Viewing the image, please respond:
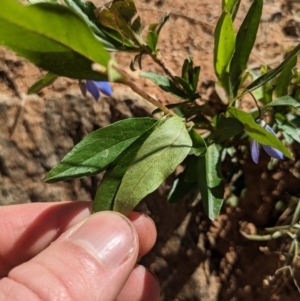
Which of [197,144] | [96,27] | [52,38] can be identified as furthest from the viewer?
[96,27]

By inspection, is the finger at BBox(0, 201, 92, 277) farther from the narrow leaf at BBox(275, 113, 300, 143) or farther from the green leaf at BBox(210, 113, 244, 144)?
the narrow leaf at BBox(275, 113, 300, 143)

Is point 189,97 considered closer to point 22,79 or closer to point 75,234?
point 75,234

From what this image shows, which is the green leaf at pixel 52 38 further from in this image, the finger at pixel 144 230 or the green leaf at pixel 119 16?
the finger at pixel 144 230

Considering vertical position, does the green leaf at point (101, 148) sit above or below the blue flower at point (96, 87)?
below

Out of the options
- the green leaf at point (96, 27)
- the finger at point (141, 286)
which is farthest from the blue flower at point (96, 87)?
the finger at point (141, 286)

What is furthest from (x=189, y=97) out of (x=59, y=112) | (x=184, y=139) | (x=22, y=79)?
(x=22, y=79)

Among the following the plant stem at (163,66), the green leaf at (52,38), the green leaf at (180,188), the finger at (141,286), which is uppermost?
the green leaf at (52,38)

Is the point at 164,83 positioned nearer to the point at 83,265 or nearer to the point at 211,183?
the point at 211,183

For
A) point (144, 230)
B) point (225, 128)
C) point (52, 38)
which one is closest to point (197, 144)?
point (225, 128)
